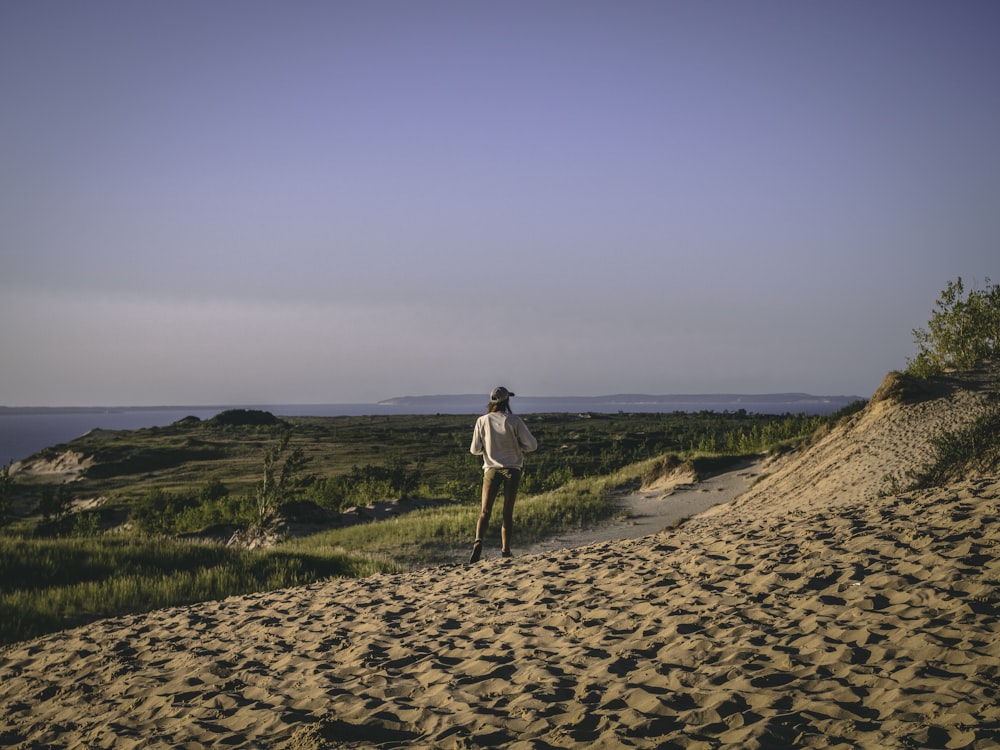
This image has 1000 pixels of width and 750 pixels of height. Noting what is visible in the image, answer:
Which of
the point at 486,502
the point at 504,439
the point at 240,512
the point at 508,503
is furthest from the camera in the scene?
the point at 240,512

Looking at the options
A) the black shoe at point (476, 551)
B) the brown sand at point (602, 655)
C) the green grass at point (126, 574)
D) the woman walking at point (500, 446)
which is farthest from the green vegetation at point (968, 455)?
the green grass at point (126, 574)

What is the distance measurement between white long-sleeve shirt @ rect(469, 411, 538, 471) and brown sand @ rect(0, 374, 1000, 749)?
→ 1346 mm

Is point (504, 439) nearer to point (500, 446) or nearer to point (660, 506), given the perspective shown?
point (500, 446)

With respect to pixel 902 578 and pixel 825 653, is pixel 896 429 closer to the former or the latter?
pixel 902 578

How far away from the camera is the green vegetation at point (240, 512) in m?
10.9

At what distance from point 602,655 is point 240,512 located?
2082cm

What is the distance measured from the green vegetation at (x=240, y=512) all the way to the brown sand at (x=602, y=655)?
219cm

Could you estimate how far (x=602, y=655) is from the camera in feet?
18.2

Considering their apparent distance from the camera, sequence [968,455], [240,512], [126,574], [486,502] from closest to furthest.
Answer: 1. [486,502]
2. [968,455]
3. [126,574]
4. [240,512]

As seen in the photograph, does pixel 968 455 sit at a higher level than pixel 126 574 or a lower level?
higher

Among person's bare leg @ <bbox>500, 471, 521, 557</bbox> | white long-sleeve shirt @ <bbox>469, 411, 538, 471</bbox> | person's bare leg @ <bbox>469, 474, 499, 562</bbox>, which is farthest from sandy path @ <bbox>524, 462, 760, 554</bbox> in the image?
white long-sleeve shirt @ <bbox>469, 411, 538, 471</bbox>

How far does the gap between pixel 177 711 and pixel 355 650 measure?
1492mm

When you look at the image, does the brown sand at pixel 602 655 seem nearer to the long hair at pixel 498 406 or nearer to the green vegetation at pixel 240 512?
the long hair at pixel 498 406

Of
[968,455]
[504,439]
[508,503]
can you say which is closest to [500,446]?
[504,439]
